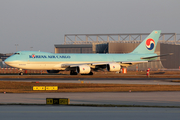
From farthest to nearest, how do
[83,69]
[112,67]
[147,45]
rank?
[147,45] < [112,67] < [83,69]

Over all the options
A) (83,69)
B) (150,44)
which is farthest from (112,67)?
(150,44)

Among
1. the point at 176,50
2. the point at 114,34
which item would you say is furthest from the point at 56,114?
the point at 114,34

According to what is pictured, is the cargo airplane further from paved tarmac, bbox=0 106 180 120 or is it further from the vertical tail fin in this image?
paved tarmac, bbox=0 106 180 120

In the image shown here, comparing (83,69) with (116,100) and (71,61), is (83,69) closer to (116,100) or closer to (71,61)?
(71,61)

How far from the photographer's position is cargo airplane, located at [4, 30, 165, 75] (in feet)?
174

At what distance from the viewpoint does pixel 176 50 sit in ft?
310

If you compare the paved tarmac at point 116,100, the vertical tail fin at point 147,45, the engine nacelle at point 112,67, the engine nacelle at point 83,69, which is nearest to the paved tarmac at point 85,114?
the paved tarmac at point 116,100

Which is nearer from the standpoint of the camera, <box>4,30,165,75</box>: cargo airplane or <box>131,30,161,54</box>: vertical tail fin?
<box>4,30,165,75</box>: cargo airplane

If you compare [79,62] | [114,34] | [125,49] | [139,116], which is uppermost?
[114,34]

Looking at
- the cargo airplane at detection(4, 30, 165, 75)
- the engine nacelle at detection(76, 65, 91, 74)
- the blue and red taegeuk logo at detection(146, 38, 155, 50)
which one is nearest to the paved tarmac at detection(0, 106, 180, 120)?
the engine nacelle at detection(76, 65, 91, 74)

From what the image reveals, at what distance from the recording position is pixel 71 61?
56.1 meters

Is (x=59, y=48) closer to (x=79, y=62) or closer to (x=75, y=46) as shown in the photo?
(x=75, y=46)

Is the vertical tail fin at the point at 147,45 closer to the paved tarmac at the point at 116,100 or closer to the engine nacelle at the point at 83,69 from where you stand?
the engine nacelle at the point at 83,69

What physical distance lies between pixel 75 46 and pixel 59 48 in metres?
8.95
